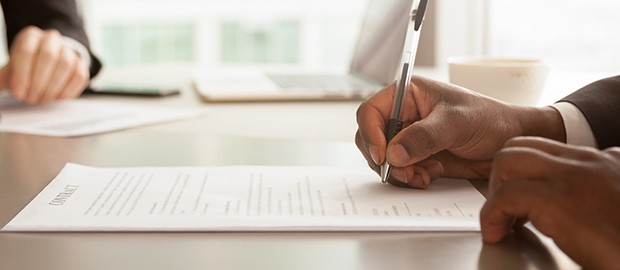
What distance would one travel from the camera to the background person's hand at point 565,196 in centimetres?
38

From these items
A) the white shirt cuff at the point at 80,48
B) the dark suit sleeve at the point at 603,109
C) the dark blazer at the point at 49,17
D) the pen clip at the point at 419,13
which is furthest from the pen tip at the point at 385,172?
the dark blazer at the point at 49,17

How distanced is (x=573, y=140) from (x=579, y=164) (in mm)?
261

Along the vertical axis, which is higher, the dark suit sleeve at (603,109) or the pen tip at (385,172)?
the dark suit sleeve at (603,109)

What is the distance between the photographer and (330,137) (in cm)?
88

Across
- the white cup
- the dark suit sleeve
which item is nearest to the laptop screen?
the white cup

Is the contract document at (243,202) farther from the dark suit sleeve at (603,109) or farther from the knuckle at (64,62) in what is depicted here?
the knuckle at (64,62)

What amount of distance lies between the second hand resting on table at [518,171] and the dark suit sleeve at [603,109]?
0.10m

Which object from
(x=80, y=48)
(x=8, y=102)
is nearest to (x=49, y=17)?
(x=80, y=48)

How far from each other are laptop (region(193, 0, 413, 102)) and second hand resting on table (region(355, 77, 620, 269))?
22.0 inches

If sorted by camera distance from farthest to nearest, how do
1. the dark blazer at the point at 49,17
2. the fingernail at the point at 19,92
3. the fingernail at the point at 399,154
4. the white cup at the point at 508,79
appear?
the dark blazer at the point at 49,17 → the fingernail at the point at 19,92 → the white cup at the point at 508,79 → the fingernail at the point at 399,154

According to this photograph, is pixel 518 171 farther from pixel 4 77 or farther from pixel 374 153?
pixel 4 77

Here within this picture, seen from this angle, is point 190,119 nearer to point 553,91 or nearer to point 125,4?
point 553,91

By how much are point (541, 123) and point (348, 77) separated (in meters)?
0.84

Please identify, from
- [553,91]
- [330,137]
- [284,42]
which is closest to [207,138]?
[330,137]
